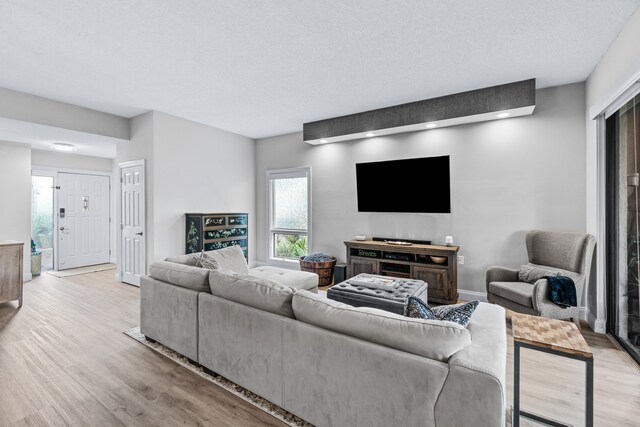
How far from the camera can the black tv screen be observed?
4.18m

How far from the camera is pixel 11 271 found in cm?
378

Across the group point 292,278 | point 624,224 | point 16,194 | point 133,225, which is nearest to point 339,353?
point 292,278

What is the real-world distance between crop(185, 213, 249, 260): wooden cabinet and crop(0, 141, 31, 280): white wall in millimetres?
3095

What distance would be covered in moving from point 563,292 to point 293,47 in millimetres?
3402

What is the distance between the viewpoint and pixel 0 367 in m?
2.34

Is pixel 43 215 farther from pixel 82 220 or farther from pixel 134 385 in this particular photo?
pixel 134 385

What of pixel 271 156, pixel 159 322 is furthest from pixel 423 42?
pixel 271 156

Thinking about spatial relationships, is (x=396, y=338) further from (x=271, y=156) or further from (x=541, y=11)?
(x=271, y=156)

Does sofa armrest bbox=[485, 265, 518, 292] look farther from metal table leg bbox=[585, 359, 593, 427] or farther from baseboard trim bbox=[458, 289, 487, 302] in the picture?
metal table leg bbox=[585, 359, 593, 427]

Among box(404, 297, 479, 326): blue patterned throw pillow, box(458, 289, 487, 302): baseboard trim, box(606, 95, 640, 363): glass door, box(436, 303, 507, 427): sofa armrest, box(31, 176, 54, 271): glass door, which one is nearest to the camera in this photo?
box(436, 303, 507, 427): sofa armrest

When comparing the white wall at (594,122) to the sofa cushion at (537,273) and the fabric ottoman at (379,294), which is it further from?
the fabric ottoman at (379,294)

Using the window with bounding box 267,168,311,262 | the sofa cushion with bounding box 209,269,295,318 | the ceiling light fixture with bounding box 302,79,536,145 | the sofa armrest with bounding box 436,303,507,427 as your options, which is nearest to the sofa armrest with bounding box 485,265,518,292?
the ceiling light fixture with bounding box 302,79,536,145

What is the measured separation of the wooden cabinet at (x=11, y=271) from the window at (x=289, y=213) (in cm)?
365

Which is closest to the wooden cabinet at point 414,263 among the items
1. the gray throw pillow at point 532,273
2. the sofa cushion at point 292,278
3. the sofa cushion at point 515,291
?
the sofa cushion at point 515,291
